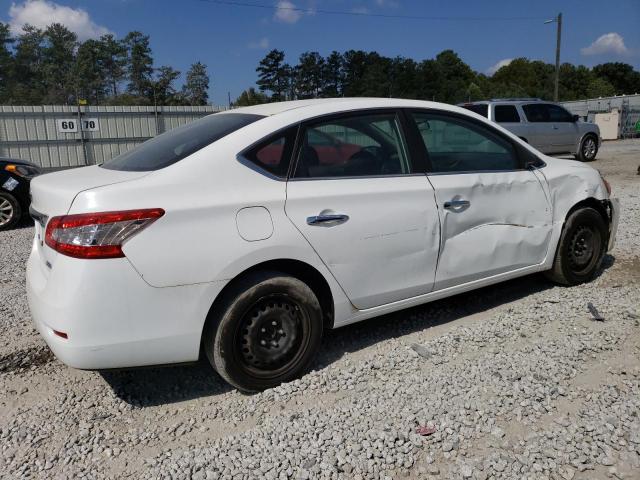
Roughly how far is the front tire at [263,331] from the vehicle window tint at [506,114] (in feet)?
40.5

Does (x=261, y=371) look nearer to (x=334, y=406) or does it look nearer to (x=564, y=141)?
(x=334, y=406)

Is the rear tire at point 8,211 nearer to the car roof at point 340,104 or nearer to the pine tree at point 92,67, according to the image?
the car roof at point 340,104

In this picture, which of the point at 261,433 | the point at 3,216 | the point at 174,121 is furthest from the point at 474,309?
the point at 174,121

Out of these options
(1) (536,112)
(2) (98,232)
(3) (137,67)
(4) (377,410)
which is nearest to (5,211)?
(2) (98,232)

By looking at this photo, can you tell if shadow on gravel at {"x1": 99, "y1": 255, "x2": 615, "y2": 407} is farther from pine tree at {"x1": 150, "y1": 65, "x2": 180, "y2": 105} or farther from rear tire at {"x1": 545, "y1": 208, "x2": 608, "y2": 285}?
pine tree at {"x1": 150, "y1": 65, "x2": 180, "y2": 105}

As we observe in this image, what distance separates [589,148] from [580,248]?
13827 mm

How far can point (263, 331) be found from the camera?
3.10 m

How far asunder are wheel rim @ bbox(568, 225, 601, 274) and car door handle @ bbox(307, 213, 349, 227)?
2402 mm

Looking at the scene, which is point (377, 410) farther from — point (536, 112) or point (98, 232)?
A: point (536, 112)

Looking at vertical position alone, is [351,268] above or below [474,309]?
above

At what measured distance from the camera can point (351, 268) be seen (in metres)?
3.29

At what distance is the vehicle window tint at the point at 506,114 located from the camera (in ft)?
46.4

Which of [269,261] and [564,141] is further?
[564,141]

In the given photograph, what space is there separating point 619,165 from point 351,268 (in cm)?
1519
